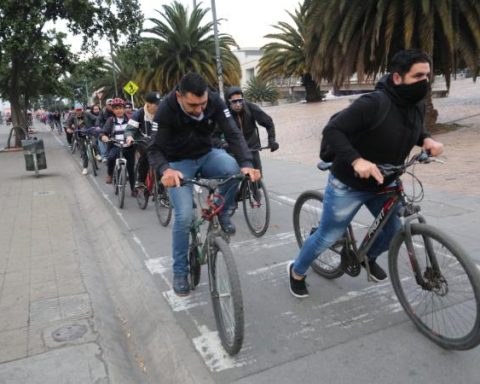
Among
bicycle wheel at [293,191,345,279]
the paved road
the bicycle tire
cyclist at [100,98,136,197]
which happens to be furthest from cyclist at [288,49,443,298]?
cyclist at [100,98,136,197]

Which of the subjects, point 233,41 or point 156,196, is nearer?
point 156,196

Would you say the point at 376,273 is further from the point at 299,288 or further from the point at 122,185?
the point at 122,185

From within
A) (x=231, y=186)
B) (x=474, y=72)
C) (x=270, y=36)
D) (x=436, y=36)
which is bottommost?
(x=231, y=186)

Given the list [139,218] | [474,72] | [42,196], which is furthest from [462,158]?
[42,196]

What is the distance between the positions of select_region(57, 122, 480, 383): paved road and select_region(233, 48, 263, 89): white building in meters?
65.7

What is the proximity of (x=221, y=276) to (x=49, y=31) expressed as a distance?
1944 cm

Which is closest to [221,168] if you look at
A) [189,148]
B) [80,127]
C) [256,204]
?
[189,148]

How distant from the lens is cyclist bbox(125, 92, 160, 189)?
24.4ft

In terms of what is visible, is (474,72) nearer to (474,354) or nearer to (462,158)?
(462,158)

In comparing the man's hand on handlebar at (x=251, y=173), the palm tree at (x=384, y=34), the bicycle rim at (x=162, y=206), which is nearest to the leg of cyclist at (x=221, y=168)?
the man's hand on handlebar at (x=251, y=173)

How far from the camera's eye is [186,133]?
3.87 m

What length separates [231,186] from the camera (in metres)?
3.78

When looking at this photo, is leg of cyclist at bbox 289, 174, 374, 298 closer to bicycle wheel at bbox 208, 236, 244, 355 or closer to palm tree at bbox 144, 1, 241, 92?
bicycle wheel at bbox 208, 236, 244, 355

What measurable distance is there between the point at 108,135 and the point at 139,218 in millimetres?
2272
